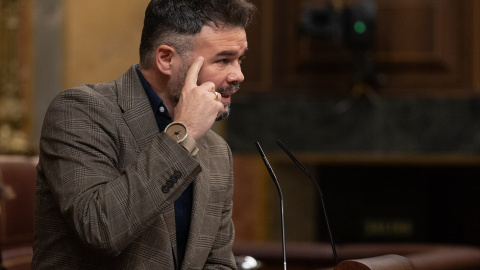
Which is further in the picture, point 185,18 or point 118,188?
point 185,18

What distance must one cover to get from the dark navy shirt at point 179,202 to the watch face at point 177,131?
0.79 feet

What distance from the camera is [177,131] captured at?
1.75 metres

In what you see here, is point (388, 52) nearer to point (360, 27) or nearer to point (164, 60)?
point (360, 27)

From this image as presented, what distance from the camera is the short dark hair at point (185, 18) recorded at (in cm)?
197

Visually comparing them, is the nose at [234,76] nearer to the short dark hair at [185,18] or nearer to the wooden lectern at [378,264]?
the short dark hair at [185,18]

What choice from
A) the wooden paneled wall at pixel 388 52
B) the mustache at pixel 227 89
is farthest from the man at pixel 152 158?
the wooden paneled wall at pixel 388 52

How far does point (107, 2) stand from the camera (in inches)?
209

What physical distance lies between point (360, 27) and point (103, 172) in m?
3.55

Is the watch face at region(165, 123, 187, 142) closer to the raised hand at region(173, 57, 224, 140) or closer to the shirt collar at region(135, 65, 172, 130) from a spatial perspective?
the raised hand at region(173, 57, 224, 140)

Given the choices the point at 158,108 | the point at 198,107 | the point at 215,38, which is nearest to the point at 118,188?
the point at 198,107

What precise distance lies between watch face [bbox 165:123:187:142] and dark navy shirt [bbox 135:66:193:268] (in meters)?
0.24

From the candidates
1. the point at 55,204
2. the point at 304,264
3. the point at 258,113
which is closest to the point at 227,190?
the point at 55,204

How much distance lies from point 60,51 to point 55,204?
3.60 metres

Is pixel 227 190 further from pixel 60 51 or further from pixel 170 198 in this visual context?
pixel 60 51
